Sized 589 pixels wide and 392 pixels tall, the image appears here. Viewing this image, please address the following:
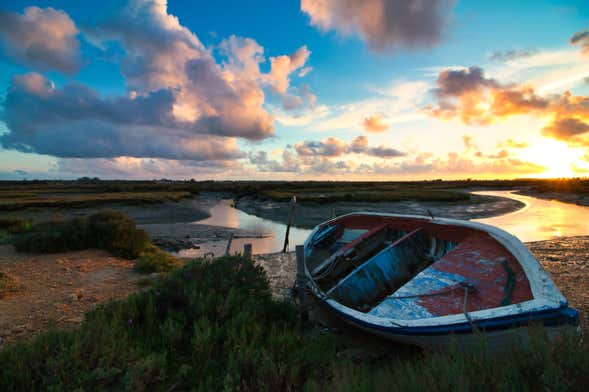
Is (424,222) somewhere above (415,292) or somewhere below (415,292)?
above

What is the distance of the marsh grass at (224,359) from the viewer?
2.54 metres

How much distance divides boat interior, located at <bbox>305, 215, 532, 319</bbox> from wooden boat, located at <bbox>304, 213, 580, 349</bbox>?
0.01 metres

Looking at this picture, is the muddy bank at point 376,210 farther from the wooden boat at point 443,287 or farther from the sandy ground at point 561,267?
the wooden boat at point 443,287

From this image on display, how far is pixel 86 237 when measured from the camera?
12.1 metres

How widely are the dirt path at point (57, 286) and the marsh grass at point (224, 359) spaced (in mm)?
1880

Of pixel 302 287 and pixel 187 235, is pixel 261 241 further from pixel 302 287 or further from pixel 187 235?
pixel 302 287

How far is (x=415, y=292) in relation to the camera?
202 inches

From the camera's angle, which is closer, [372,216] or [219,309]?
[219,309]

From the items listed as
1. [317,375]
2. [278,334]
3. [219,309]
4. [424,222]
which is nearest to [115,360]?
[219,309]

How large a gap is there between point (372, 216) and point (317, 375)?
6.73 meters

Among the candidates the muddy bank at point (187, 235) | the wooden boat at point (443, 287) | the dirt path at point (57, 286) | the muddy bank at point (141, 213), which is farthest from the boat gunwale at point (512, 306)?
the muddy bank at point (141, 213)

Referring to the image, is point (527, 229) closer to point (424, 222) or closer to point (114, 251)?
point (424, 222)

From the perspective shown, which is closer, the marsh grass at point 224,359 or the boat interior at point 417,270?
the marsh grass at point 224,359

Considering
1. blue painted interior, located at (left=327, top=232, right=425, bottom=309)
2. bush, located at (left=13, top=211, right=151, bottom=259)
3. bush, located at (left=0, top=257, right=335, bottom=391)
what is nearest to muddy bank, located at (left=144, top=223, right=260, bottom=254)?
bush, located at (left=13, top=211, right=151, bottom=259)
